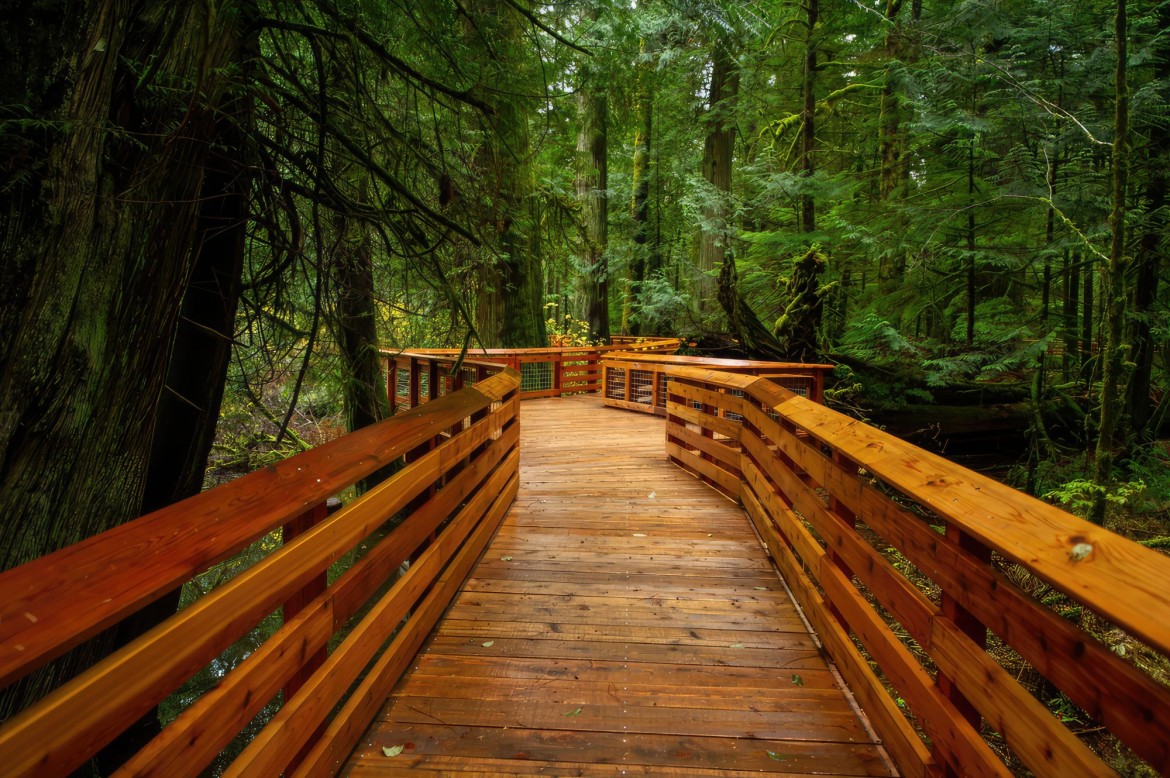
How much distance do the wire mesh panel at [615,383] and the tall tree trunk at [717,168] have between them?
3.77 m

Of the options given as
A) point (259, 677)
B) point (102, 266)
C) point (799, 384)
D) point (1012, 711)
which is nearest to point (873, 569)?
point (1012, 711)

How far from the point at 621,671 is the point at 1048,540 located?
1930 millimetres

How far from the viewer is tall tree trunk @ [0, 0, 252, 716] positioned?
194 cm

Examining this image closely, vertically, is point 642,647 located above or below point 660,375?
below

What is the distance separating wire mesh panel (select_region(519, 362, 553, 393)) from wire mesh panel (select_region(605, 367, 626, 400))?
1.74 meters

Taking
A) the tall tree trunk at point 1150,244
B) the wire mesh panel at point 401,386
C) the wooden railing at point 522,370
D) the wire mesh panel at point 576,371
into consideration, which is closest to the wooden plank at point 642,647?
the wooden railing at point 522,370

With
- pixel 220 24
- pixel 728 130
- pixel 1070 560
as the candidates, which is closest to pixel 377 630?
pixel 1070 560

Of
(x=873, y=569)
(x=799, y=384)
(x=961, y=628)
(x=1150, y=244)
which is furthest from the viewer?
(x=799, y=384)

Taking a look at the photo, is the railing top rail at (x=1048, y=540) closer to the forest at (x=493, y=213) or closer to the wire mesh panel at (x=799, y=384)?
the forest at (x=493, y=213)

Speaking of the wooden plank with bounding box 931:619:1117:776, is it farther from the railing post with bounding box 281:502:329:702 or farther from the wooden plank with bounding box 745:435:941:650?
the railing post with bounding box 281:502:329:702

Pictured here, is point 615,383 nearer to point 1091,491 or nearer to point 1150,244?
point 1091,491

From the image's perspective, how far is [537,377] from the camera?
13547mm

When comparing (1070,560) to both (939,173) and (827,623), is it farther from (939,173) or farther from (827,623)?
(939,173)

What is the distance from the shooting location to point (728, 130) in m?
15.1
